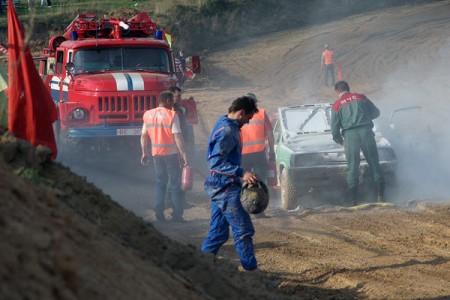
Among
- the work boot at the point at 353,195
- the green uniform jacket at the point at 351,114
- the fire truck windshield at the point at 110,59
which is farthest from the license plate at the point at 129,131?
the work boot at the point at 353,195

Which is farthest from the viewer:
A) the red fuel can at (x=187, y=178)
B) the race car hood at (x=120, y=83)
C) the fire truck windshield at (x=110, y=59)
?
the fire truck windshield at (x=110, y=59)

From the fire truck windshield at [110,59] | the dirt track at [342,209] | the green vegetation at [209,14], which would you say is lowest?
the dirt track at [342,209]

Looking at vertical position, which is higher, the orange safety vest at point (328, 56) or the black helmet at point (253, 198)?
the orange safety vest at point (328, 56)

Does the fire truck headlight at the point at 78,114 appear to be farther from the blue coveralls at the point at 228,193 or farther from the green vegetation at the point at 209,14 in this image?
the green vegetation at the point at 209,14

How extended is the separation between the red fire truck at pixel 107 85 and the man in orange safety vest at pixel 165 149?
130 inches

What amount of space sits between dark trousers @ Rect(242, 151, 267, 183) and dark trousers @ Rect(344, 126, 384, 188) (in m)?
1.27

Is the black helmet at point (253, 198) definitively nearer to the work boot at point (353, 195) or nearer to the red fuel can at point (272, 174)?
the work boot at point (353, 195)

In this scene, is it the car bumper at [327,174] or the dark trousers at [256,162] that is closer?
the dark trousers at [256,162]

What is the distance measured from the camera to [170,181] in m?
11.9

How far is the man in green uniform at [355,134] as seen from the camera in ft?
41.8

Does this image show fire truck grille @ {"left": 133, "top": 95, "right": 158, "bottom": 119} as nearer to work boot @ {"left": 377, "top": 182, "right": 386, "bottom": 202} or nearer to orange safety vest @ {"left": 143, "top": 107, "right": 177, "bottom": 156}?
orange safety vest @ {"left": 143, "top": 107, "right": 177, "bottom": 156}

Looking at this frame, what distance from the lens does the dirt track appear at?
830 cm

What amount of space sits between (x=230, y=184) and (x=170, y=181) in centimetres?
437

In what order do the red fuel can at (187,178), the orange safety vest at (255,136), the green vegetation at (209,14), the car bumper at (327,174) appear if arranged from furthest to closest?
1. the green vegetation at (209,14)
2. the car bumper at (327,174)
3. the orange safety vest at (255,136)
4. the red fuel can at (187,178)
